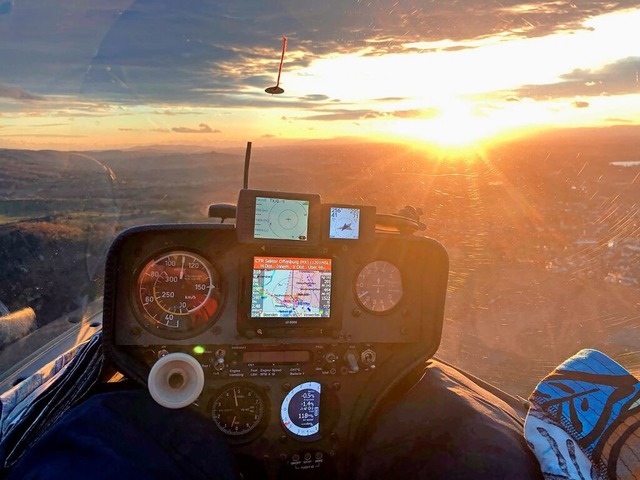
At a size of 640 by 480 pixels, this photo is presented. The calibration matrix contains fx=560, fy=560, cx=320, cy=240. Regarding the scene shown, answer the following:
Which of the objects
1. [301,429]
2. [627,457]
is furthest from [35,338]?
[627,457]

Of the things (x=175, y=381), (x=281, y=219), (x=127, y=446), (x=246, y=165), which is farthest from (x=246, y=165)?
(x=127, y=446)

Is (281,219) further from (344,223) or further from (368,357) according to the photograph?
(368,357)

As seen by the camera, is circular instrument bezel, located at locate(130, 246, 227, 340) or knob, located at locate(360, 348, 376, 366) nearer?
circular instrument bezel, located at locate(130, 246, 227, 340)

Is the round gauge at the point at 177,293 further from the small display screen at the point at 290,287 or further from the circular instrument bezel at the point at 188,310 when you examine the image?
the small display screen at the point at 290,287

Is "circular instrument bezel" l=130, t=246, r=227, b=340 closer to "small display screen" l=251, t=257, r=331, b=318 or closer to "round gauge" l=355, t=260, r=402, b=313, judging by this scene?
"small display screen" l=251, t=257, r=331, b=318

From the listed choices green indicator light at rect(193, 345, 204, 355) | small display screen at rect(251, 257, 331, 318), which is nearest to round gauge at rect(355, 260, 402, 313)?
small display screen at rect(251, 257, 331, 318)
